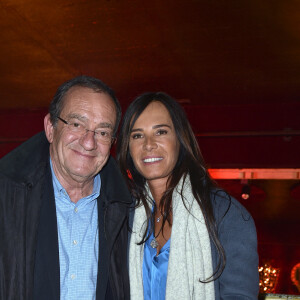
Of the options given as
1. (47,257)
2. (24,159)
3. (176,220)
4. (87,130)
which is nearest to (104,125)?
(87,130)

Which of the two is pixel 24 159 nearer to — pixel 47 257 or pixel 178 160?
pixel 47 257

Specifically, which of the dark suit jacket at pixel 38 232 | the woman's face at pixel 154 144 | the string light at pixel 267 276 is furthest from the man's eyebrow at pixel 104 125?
the string light at pixel 267 276

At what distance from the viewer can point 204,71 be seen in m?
5.08

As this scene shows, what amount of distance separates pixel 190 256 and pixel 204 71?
3.56 metres

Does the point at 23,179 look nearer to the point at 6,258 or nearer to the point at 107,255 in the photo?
the point at 6,258

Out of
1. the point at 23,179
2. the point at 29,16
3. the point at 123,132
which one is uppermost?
the point at 29,16

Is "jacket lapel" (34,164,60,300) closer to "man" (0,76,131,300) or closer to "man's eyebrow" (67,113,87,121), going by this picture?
"man" (0,76,131,300)

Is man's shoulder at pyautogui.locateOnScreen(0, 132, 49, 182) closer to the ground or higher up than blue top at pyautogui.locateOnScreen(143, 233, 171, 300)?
higher up

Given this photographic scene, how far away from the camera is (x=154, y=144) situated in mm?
2115

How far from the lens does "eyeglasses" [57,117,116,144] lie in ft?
6.56

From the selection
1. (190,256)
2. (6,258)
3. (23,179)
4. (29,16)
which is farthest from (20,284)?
(29,16)

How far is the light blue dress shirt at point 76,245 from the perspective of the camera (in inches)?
70.9

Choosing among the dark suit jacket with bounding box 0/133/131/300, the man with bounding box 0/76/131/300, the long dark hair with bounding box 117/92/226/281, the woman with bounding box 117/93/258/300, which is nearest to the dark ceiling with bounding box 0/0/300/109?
the long dark hair with bounding box 117/92/226/281

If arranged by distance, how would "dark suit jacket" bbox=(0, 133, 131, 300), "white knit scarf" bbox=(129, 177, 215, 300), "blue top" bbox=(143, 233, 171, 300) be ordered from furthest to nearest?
"blue top" bbox=(143, 233, 171, 300)
"white knit scarf" bbox=(129, 177, 215, 300)
"dark suit jacket" bbox=(0, 133, 131, 300)
